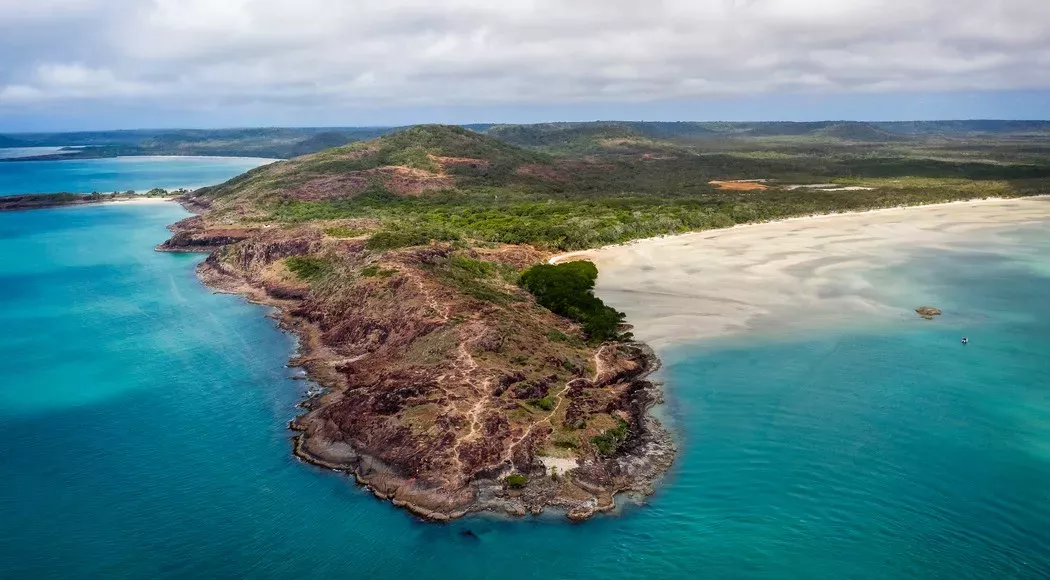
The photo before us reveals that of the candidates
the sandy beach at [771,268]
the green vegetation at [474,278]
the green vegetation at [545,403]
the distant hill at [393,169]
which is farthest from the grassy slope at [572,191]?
the green vegetation at [545,403]

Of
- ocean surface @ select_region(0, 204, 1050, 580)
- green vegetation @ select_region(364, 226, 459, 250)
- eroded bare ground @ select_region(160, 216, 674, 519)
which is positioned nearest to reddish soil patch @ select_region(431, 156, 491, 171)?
green vegetation @ select_region(364, 226, 459, 250)

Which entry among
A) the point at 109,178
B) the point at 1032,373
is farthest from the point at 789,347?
the point at 109,178

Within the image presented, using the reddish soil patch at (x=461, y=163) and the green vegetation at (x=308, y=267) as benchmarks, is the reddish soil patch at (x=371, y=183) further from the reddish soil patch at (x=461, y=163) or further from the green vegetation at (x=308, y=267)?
the green vegetation at (x=308, y=267)

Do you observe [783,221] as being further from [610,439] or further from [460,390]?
[460,390]

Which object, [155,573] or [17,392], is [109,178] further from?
[155,573]

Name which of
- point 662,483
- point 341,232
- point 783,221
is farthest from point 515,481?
point 783,221

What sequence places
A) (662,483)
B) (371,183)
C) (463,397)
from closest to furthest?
(662,483) < (463,397) < (371,183)
